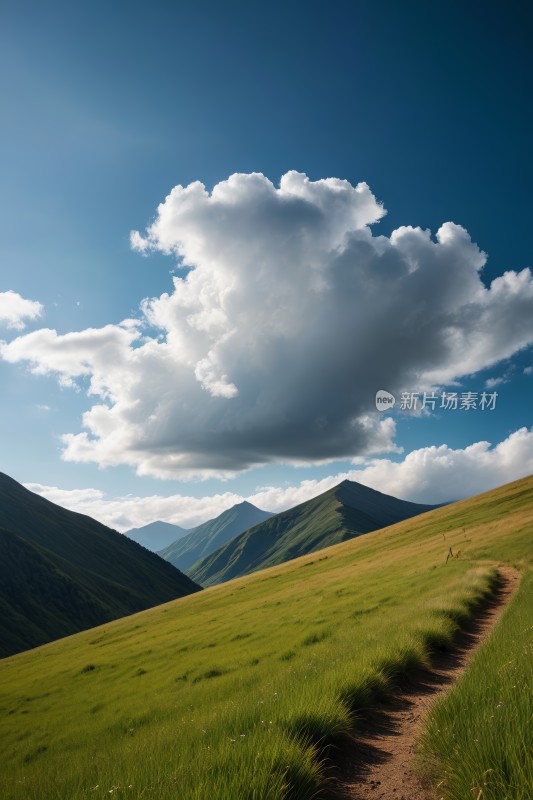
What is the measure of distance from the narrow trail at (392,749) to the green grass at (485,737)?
21.5 inches

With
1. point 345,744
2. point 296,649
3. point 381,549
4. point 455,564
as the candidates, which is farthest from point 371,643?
point 381,549

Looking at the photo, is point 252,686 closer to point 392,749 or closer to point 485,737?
point 392,749

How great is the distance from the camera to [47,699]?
40125 mm

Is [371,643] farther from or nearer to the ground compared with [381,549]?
farther from the ground

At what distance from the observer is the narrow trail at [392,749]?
579 cm

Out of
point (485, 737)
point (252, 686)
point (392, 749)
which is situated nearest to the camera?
point (485, 737)

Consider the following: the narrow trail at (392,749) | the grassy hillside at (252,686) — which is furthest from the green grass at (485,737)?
the narrow trail at (392,749)

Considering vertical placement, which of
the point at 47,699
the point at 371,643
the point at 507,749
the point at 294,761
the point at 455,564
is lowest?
the point at 47,699

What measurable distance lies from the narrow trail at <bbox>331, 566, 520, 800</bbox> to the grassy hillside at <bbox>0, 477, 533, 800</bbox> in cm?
37

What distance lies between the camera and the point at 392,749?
723 centimetres

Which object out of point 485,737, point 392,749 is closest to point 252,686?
point 392,749

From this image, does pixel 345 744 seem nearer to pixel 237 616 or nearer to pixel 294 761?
pixel 294 761

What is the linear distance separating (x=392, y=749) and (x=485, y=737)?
3.68 m

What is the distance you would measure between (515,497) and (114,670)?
80.3 m
